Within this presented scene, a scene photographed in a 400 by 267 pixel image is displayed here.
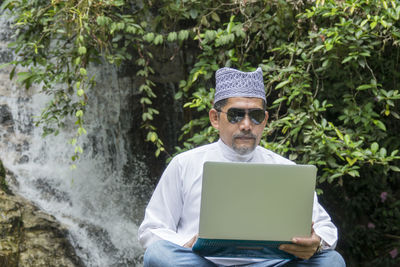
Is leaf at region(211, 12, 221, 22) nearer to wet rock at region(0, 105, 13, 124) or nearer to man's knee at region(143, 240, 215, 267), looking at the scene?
wet rock at region(0, 105, 13, 124)

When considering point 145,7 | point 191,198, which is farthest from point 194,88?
point 191,198

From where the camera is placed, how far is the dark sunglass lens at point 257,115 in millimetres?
2672

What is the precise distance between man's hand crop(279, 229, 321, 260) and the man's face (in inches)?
22.9

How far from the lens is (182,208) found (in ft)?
8.74

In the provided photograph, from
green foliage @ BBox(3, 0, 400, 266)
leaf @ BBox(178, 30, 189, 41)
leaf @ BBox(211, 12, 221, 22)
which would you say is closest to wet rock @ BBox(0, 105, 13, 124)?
green foliage @ BBox(3, 0, 400, 266)

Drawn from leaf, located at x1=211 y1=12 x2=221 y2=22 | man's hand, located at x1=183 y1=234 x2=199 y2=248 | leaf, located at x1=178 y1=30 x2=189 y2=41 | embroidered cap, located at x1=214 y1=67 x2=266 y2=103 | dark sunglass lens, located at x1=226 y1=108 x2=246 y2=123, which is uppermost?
leaf, located at x1=211 y1=12 x2=221 y2=22

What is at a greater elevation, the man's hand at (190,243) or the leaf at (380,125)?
the leaf at (380,125)

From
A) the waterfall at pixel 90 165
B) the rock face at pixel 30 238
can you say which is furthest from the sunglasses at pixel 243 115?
the waterfall at pixel 90 165

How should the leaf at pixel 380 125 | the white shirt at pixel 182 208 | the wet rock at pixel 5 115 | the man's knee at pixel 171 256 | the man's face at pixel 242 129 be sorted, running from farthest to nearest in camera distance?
the wet rock at pixel 5 115, the leaf at pixel 380 125, the man's face at pixel 242 129, the white shirt at pixel 182 208, the man's knee at pixel 171 256

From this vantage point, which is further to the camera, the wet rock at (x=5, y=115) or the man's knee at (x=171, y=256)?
the wet rock at (x=5, y=115)

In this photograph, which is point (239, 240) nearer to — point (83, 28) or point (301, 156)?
point (301, 156)

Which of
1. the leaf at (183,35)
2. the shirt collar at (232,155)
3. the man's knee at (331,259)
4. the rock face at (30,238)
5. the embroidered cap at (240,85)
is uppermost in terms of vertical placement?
the leaf at (183,35)

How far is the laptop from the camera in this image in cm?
215

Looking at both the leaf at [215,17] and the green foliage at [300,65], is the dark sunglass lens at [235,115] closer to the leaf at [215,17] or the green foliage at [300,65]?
the green foliage at [300,65]
